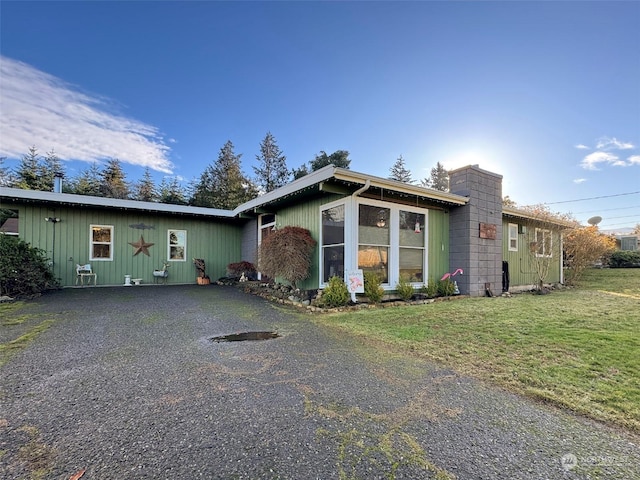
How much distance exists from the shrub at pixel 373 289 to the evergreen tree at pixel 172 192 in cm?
2349

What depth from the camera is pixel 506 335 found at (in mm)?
3990

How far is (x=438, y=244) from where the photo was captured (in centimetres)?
806

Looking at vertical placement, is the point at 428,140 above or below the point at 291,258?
above

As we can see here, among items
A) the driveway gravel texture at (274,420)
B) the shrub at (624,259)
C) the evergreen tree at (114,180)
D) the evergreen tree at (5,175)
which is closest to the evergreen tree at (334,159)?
the shrub at (624,259)

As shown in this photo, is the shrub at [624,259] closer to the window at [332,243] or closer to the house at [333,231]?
the house at [333,231]

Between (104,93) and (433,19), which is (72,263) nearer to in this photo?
(104,93)

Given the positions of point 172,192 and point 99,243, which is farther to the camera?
point 172,192

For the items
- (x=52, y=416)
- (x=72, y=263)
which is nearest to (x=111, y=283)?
(x=72, y=263)

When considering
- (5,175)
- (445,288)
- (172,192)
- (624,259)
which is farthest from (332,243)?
(5,175)

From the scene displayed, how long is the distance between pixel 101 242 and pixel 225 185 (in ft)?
64.9

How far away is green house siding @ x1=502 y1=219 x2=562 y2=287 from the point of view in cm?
977

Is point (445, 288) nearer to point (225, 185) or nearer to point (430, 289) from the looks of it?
point (430, 289)

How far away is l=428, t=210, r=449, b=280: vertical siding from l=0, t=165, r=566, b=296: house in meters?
0.03

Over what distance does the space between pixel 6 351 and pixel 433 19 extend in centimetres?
988
